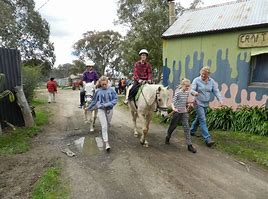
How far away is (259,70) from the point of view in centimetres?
1104

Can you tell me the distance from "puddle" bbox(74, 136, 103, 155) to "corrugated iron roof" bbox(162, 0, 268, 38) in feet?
22.1

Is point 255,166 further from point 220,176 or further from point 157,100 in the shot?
point 157,100

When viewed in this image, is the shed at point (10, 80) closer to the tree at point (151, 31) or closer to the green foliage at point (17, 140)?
the green foliage at point (17, 140)

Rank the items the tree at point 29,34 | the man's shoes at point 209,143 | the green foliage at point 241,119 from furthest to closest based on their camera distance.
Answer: the tree at point 29,34, the green foliage at point 241,119, the man's shoes at point 209,143

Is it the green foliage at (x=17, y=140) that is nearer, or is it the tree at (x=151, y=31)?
the green foliage at (x=17, y=140)

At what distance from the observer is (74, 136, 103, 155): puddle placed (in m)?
7.46

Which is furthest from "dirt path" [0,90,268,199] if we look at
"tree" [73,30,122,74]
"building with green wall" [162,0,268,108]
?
"tree" [73,30,122,74]

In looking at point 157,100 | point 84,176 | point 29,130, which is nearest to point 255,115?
point 157,100

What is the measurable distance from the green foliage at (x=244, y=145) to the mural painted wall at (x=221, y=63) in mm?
2083

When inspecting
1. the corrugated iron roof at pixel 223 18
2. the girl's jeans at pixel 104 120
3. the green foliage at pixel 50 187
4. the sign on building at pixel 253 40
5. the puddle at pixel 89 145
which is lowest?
the puddle at pixel 89 145

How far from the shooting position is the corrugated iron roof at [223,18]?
11.2 m

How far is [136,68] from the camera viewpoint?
356 inches

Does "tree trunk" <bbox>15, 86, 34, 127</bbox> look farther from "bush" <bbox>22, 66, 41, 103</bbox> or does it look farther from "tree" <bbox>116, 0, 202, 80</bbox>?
"tree" <bbox>116, 0, 202, 80</bbox>

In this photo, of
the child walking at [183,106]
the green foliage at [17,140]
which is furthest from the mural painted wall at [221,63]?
the green foliage at [17,140]
